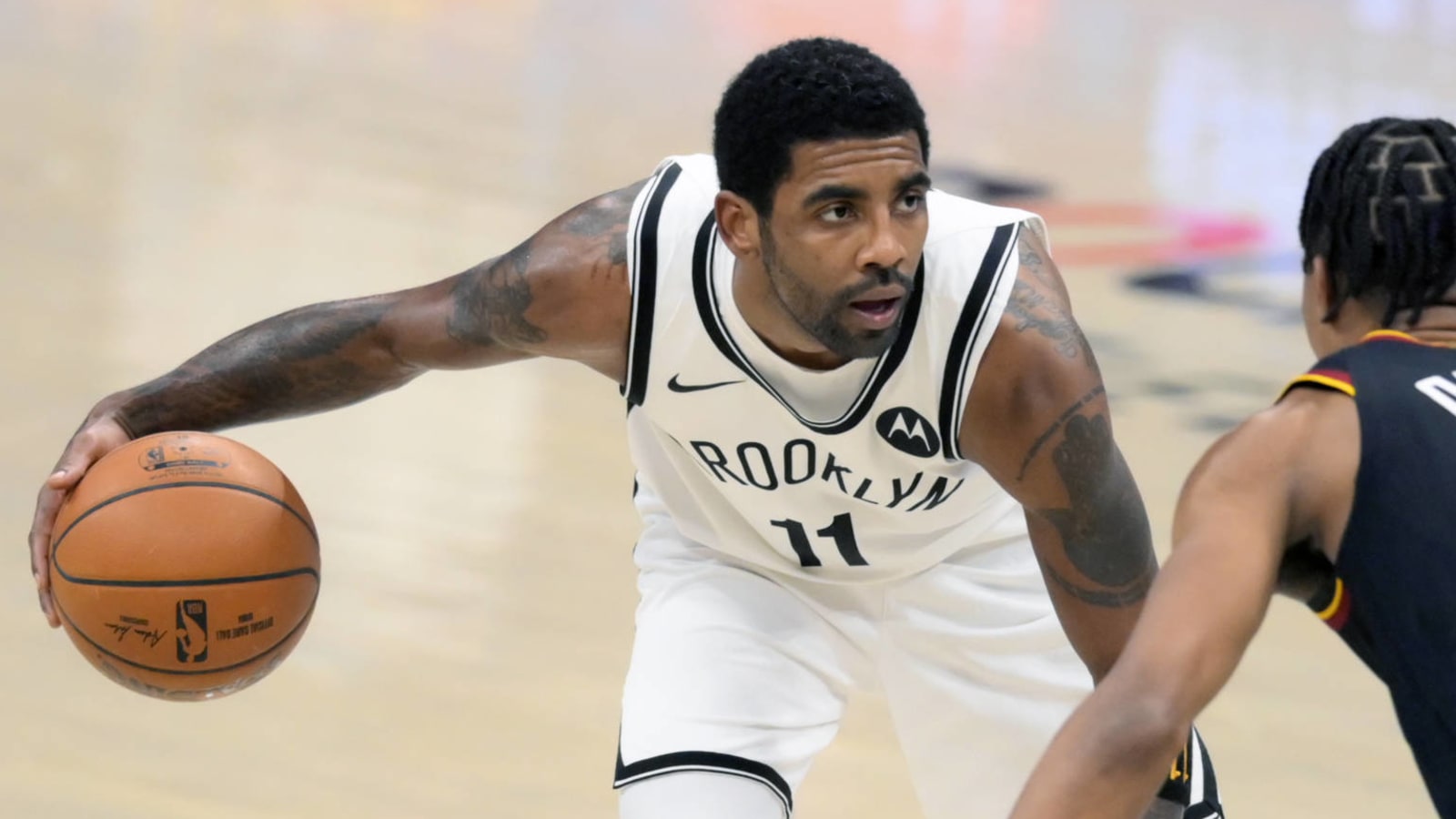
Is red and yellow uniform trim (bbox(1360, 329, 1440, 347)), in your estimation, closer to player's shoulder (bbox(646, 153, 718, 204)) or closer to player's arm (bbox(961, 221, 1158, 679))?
player's arm (bbox(961, 221, 1158, 679))

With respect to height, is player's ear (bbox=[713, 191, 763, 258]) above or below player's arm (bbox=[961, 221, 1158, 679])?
above

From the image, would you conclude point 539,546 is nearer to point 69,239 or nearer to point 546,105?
point 69,239

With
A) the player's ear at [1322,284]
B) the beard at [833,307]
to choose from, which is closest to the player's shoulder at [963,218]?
the beard at [833,307]

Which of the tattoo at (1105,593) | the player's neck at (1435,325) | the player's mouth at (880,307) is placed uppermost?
the player's neck at (1435,325)

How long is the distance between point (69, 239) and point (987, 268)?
5.80m

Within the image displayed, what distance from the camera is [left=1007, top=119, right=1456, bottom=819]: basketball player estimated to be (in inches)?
74.4

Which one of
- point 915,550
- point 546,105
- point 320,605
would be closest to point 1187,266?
point 546,105

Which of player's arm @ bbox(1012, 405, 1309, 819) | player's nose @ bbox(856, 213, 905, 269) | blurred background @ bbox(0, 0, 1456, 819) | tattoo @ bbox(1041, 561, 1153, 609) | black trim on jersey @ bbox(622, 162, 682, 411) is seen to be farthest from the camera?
blurred background @ bbox(0, 0, 1456, 819)

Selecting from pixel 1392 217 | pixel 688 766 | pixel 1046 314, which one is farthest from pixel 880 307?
pixel 1392 217

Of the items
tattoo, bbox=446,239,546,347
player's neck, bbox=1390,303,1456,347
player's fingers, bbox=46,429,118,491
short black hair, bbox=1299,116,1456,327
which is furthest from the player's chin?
player's fingers, bbox=46,429,118,491

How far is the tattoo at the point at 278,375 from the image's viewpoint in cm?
359

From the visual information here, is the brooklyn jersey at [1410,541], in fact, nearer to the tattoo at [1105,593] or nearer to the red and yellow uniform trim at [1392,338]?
the red and yellow uniform trim at [1392,338]

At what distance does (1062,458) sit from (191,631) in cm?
155

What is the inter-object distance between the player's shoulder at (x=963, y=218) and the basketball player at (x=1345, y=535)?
1.07m
